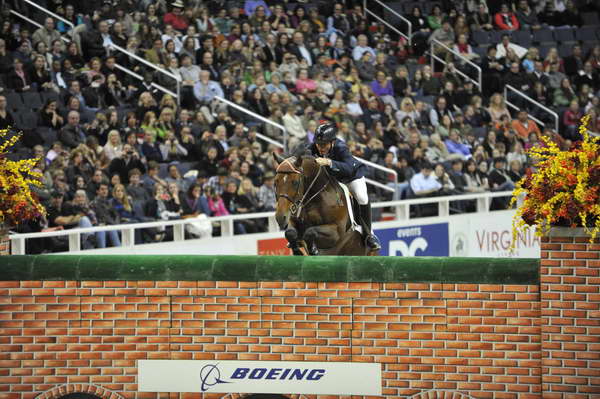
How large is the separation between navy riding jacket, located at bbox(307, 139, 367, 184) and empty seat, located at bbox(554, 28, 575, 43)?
53.6 feet

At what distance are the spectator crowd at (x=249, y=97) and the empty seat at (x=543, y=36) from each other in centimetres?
17

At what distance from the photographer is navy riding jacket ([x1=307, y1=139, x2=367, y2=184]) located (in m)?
13.7

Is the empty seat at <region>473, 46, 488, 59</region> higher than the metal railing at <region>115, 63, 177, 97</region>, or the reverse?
the empty seat at <region>473, 46, 488, 59</region>

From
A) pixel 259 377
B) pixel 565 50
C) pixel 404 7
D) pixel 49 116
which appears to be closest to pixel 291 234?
pixel 259 377

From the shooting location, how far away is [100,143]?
18766 millimetres

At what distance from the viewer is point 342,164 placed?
44.9ft

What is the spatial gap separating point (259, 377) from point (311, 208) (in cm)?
366

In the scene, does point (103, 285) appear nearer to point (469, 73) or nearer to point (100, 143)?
point (100, 143)

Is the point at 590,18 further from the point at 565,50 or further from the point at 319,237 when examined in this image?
the point at 319,237

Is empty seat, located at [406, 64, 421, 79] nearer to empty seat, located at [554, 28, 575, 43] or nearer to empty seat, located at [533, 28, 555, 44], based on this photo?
empty seat, located at [533, 28, 555, 44]

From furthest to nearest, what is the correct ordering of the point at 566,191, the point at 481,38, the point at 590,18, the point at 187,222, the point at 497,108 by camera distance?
the point at 590,18 < the point at 481,38 < the point at 497,108 < the point at 187,222 < the point at 566,191

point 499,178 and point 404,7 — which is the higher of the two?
point 404,7

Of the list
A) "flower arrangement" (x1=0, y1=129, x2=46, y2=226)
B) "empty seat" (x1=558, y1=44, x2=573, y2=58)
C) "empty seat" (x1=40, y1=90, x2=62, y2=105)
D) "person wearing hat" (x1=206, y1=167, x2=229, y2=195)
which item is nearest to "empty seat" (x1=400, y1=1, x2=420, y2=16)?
"empty seat" (x1=558, y1=44, x2=573, y2=58)

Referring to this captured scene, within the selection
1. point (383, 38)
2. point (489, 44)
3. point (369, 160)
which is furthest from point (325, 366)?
point (489, 44)
